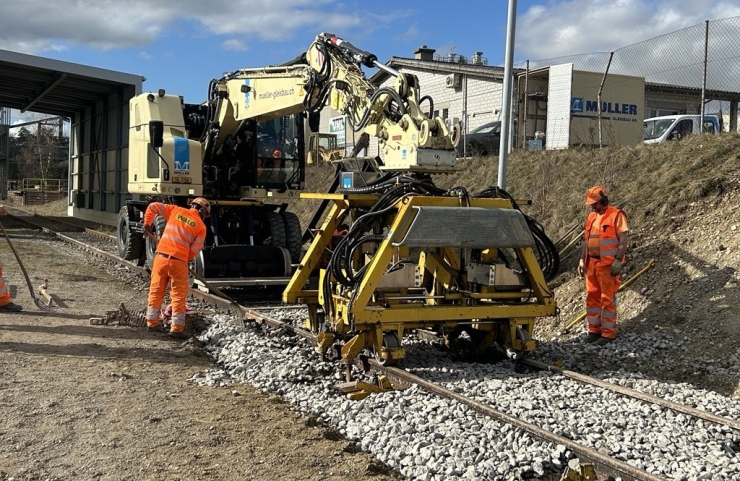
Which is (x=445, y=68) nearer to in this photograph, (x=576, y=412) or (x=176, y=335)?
(x=176, y=335)

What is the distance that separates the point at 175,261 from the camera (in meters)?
7.89

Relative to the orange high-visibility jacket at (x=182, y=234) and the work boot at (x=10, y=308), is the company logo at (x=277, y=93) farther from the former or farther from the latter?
the work boot at (x=10, y=308)

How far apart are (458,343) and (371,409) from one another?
6.99 ft

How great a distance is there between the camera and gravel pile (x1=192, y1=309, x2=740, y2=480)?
13.9 ft

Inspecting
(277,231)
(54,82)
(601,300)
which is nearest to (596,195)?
(601,300)

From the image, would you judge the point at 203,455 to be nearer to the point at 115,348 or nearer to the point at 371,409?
the point at 371,409

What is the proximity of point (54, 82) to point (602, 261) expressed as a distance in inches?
901

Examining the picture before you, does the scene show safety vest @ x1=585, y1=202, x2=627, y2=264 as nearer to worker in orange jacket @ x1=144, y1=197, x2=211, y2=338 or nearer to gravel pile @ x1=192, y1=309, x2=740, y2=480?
gravel pile @ x1=192, y1=309, x2=740, y2=480

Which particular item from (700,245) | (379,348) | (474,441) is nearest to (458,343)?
(379,348)

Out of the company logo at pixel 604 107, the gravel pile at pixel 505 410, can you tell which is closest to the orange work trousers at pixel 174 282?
the gravel pile at pixel 505 410

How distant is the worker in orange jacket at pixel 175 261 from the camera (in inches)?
310

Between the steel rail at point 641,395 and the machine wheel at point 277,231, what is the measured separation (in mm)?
5929

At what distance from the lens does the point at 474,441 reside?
448 cm

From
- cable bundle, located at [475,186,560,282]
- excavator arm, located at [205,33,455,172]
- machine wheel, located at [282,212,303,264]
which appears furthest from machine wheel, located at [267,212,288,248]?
cable bundle, located at [475,186,560,282]
